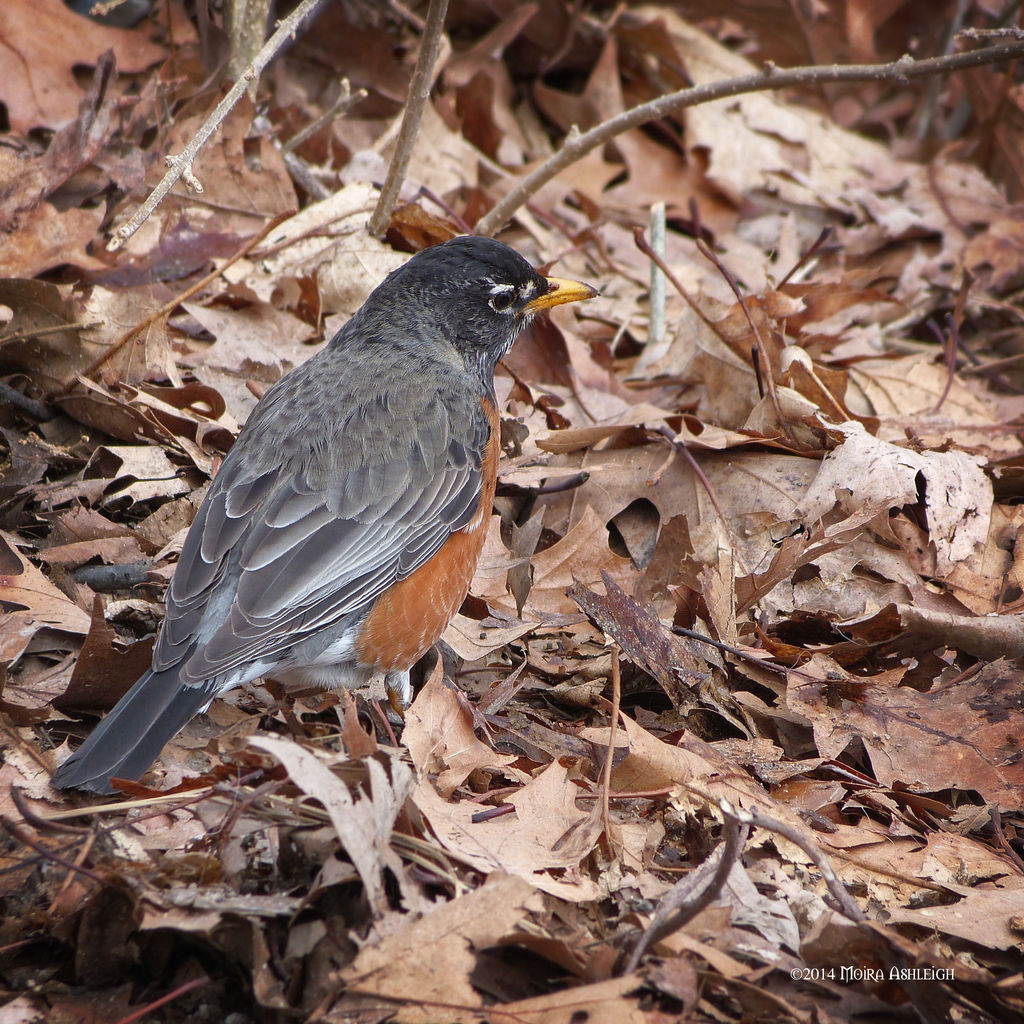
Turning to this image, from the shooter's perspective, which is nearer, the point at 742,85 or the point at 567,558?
the point at 567,558

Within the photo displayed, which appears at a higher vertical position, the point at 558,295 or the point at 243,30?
the point at 243,30

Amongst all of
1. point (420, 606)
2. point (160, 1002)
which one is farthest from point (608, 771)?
point (160, 1002)

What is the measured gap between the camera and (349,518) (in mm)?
3971

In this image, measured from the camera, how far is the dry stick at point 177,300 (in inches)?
186

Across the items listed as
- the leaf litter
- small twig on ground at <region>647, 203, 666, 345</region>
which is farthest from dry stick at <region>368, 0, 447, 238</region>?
small twig on ground at <region>647, 203, 666, 345</region>

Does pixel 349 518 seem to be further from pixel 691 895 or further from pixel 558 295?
pixel 691 895

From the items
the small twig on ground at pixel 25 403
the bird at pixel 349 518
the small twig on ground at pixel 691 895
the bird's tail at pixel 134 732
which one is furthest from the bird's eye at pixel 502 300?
the small twig on ground at pixel 691 895

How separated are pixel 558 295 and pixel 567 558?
134 cm

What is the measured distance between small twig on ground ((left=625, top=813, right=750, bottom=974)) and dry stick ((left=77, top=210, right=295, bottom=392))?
339 cm

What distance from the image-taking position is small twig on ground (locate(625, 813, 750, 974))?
2.59 m

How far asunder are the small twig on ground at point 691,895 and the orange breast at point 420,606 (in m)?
1.52

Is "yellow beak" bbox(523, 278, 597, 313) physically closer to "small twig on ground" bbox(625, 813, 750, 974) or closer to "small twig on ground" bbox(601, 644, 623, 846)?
"small twig on ground" bbox(601, 644, 623, 846)

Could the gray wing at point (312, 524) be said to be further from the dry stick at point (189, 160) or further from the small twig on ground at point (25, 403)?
the small twig on ground at point (25, 403)

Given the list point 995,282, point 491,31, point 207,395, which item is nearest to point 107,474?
point 207,395
